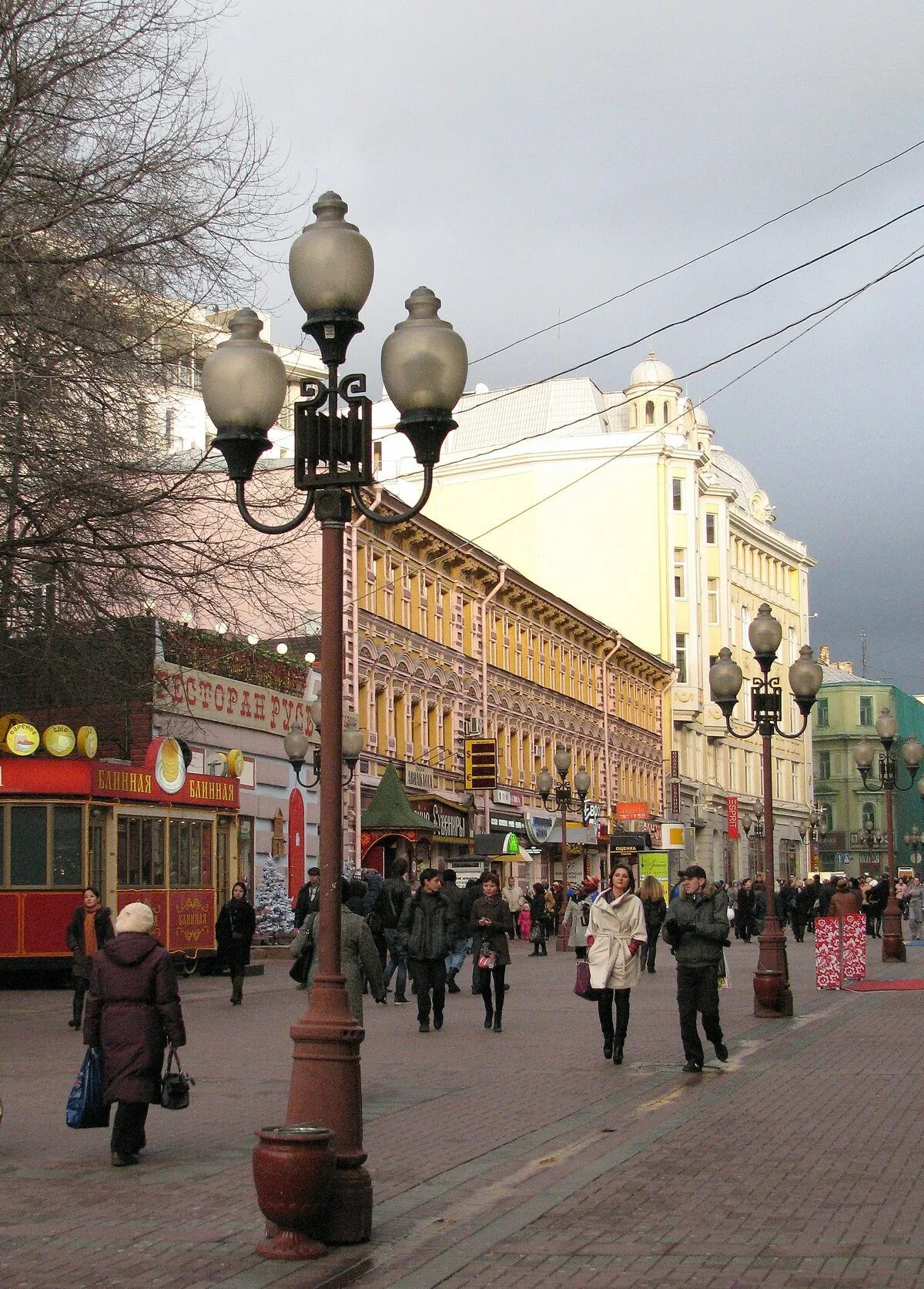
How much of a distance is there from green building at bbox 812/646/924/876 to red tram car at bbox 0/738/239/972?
9650cm

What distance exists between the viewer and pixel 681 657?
80.6 metres

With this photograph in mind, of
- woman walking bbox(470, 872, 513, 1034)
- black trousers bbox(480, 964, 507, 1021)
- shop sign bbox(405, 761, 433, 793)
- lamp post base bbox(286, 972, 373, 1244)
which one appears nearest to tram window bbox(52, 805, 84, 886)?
woman walking bbox(470, 872, 513, 1034)

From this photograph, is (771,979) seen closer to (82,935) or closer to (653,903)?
(82,935)

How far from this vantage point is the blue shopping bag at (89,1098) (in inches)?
379

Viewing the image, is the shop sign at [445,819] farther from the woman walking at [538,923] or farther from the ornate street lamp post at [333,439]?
the ornate street lamp post at [333,439]

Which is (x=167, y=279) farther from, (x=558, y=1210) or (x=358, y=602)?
(x=358, y=602)

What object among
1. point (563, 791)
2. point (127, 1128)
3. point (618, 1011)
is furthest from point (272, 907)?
point (127, 1128)

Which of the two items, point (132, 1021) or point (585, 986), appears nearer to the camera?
point (132, 1021)

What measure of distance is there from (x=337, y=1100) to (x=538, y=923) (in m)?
28.8

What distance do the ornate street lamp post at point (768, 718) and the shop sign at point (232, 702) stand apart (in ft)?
38.8

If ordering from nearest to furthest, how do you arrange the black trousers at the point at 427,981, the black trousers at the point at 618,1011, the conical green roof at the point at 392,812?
the black trousers at the point at 618,1011
the black trousers at the point at 427,981
the conical green roof at the point at 392,812

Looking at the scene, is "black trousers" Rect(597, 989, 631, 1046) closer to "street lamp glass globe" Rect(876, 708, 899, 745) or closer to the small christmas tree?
"street lamp glass globe" Rect(876, 708, 899, 745)

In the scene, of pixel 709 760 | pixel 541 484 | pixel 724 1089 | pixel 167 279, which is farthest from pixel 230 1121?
pixel 709 760

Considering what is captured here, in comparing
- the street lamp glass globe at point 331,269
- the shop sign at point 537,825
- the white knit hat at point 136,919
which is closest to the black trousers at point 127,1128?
the white knit hat at point 136,919
